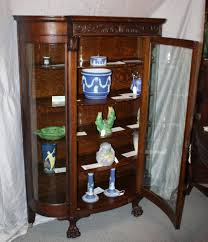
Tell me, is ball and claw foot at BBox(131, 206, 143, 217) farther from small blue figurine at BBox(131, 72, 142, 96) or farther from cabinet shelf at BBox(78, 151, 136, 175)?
small blue figurine at BBox(131, 72, 142, 96)

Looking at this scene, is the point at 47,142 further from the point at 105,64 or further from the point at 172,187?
the point at 172,187

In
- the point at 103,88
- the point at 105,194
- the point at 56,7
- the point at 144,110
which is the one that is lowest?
the point at 105,194

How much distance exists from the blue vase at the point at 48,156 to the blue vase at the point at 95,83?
1.45ft

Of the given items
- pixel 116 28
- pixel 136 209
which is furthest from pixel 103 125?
pixel 136 209

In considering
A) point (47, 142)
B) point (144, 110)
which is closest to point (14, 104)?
point (47, 142)

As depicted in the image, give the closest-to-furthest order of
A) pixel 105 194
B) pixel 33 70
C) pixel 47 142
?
pixel 33 70 → pixel 47 142 → pixel 105 194

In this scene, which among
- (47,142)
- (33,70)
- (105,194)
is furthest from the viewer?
(105,194)

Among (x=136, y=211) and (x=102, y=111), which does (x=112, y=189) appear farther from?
(x=102, y=111)

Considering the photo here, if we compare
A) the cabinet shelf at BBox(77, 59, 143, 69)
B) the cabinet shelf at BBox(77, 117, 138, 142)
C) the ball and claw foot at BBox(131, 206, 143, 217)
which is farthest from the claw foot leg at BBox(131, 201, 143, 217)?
the cabinet shelf at BBox(77, 59, 143, 69)

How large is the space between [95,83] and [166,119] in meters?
0.72

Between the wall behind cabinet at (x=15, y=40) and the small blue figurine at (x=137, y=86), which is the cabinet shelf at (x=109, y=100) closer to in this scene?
the small blue figurine at (x=137, y=86)

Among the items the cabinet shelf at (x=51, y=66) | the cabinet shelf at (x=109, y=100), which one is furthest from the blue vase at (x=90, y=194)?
the cabinet shelf at (x=51, y=66)

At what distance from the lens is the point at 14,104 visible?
2.03 meters

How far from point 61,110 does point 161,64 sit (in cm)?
87
